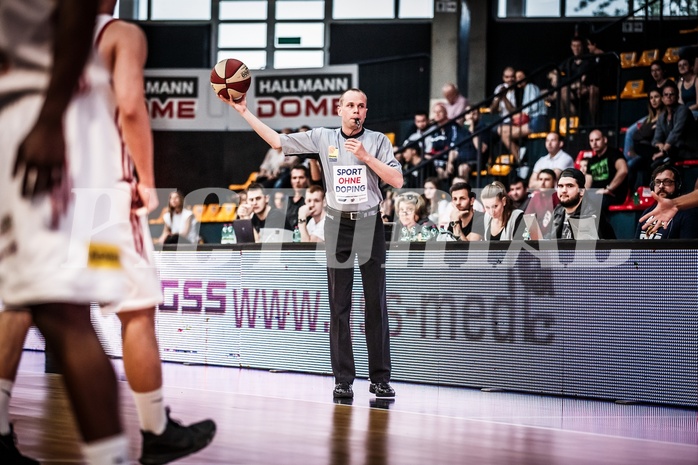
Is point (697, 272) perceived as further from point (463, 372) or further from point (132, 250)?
point (132, 250)

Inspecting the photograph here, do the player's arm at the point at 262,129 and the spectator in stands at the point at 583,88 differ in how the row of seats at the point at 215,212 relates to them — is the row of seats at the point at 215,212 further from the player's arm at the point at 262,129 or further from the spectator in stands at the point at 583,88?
the player's arm at the point at 262,129

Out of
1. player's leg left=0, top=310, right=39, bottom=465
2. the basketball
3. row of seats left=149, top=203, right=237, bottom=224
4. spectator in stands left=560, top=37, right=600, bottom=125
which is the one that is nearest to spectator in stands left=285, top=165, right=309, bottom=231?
spectator in stands left=560, top=37, right=600, bottom=125

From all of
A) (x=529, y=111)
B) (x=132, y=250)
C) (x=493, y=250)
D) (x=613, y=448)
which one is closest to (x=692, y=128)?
(x=529, y=111)

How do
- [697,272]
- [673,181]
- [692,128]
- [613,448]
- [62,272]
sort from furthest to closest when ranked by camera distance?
[692,128]
[673,181]
[697,272]
[613,448]
[62,272]

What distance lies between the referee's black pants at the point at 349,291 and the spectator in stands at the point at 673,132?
571cm

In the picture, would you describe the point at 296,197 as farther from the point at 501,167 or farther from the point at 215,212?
the point at 215,212

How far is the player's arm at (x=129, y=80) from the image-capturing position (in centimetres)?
320

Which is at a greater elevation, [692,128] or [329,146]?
[692,128]

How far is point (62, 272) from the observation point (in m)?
2.67

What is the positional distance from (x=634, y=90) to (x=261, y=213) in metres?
6.66

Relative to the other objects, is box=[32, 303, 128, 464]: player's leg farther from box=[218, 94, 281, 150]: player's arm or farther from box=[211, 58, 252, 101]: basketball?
box=[218, 94, 281, 150]: player's arm

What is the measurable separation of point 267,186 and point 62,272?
13.8 meters

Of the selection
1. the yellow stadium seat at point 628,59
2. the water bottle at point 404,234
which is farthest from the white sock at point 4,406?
the yellow stadium seat at point 628,59

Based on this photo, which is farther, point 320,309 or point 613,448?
point 320,309
